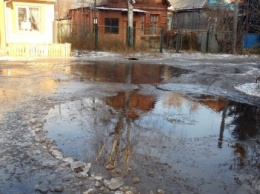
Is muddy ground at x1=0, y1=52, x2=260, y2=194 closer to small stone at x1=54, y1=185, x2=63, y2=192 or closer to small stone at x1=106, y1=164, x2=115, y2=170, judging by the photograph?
small stone at x1=54, y1=185, x2=63, y2=192

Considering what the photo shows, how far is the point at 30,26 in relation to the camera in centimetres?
2188

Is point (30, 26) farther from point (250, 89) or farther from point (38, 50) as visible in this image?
point (250, 89)

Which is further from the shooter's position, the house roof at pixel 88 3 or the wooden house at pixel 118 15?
the house roof at pixel 88 3

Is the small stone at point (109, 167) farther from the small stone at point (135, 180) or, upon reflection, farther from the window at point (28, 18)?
the window at point (28, 18)

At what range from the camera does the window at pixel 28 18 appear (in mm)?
21594

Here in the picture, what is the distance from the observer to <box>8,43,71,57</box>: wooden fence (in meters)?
19.3

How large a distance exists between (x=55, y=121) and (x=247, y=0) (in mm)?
27882

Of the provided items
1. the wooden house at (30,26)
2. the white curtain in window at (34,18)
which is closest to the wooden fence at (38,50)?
the wooden house at (30,26)

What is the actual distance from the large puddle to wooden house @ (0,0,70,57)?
1226cm

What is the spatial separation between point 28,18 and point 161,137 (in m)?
18.7

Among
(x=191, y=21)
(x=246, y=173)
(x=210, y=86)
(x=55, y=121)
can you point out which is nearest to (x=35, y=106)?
(x=55, y=121)

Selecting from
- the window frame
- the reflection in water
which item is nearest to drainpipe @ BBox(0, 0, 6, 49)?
the window frame

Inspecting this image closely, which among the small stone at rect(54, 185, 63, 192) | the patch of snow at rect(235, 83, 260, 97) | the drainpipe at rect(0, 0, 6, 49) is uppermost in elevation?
the drainpipe at rect(0, 0, 6, 49)

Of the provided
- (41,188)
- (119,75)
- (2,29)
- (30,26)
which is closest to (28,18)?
(30,26)
